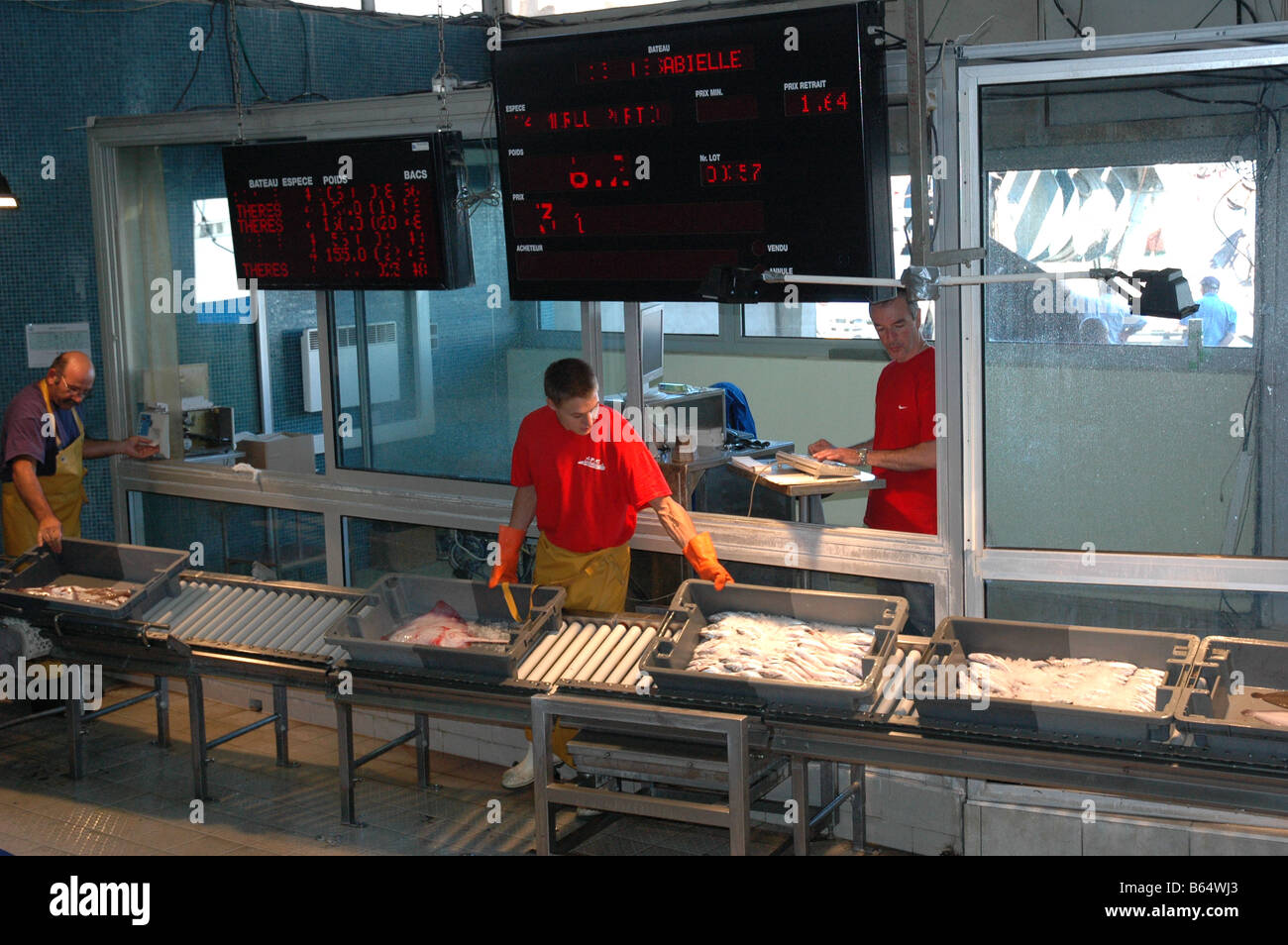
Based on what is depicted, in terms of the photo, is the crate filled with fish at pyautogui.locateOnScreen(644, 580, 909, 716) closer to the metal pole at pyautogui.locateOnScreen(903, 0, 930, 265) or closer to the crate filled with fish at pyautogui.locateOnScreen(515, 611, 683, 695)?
the crate filled with fish at pyautogui.locateOnScreen(515, 611, 683, 695)

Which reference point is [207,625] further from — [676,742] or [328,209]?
[676,742]

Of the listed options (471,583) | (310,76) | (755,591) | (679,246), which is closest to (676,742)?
(755,591)

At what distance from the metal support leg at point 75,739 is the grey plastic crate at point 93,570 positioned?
0.47 meters

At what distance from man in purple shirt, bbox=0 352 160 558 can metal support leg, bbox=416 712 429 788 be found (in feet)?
5.95

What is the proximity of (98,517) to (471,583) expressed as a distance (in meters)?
2.97

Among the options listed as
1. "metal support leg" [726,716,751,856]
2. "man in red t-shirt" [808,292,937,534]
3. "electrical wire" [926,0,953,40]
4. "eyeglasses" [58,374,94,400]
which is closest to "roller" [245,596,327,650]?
"eyeglasses" [58,374,94,400]

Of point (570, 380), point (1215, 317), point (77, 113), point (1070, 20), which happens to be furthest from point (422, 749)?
point (1070, 20)

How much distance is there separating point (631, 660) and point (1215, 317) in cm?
204

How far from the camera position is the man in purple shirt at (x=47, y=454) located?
5746mm

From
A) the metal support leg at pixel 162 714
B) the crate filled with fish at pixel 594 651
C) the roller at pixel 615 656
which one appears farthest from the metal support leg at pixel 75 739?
the roller at pixel 615 656

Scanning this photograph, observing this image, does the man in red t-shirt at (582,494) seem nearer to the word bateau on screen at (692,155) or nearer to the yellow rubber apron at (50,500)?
the word bateau on screen at (692,155)

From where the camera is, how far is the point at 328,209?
5254 mm

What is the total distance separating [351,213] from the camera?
5.20 metres

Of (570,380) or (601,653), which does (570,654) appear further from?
(570,380)
